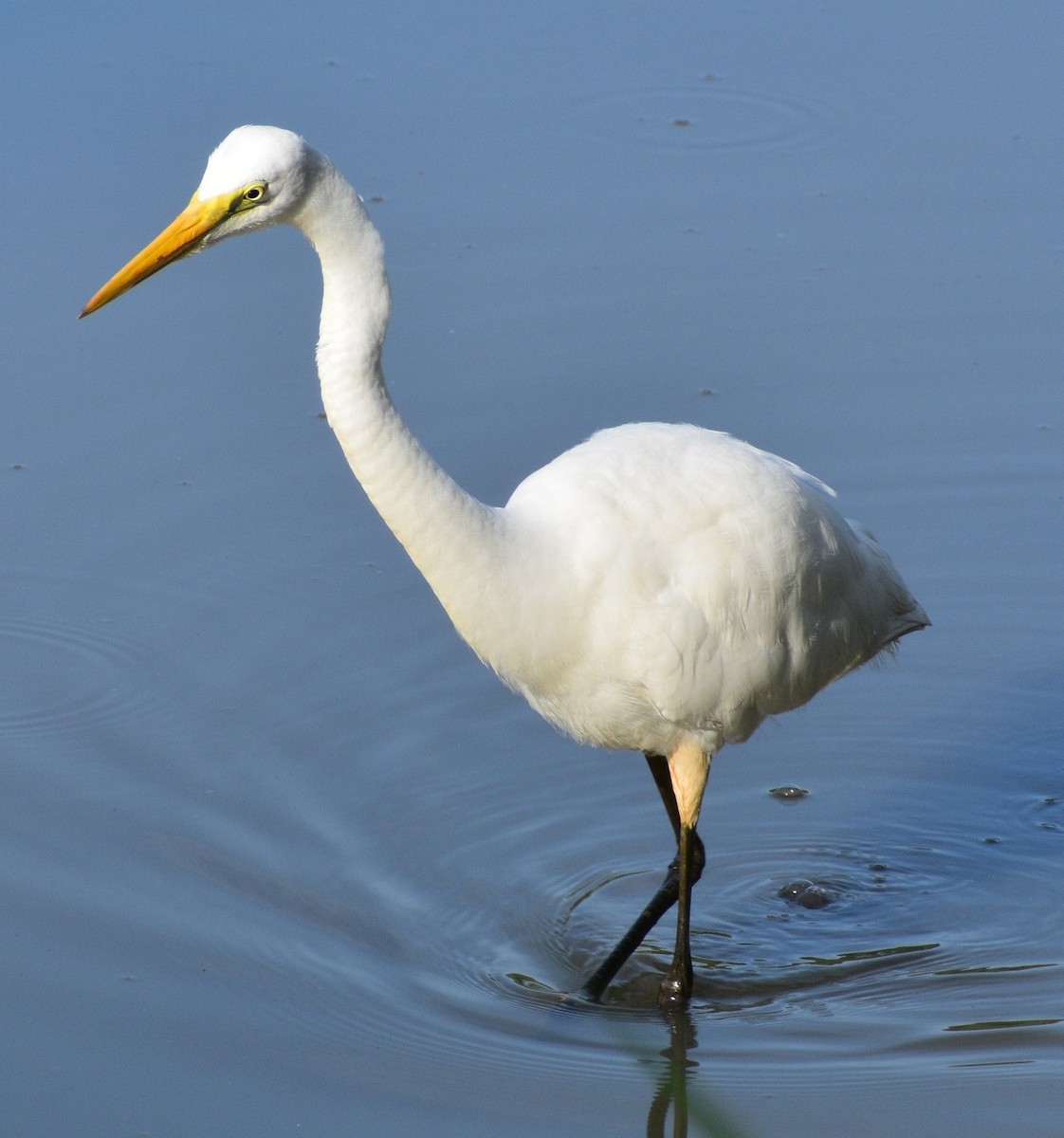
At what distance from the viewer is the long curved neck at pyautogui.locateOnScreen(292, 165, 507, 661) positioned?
3143 millimetres

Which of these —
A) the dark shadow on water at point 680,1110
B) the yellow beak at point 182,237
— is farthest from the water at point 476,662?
the yellow beak at point 182,237

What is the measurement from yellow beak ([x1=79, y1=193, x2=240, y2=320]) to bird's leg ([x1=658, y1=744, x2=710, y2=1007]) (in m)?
1.56

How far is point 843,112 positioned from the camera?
24.0ft

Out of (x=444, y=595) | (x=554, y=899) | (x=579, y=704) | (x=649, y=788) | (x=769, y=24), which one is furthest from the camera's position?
(x=769, y=24)

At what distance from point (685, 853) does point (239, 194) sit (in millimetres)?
1725

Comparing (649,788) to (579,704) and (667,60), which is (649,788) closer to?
(579,704)

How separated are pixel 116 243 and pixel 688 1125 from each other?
4267 millimetres

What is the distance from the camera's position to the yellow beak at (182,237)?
311 centimetres

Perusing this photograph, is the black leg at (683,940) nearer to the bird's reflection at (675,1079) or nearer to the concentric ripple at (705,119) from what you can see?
the bird's reflection at (675,1079)

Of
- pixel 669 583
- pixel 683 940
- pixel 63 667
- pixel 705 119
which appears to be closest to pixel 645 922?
pixel 683 940

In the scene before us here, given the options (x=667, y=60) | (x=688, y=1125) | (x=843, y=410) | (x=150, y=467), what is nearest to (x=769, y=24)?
(x=667, y=60)

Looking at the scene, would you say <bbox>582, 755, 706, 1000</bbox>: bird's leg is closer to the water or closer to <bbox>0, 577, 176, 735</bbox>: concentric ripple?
the water

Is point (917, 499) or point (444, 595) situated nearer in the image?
point (444, 595)

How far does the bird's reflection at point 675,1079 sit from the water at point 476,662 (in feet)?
0.04
